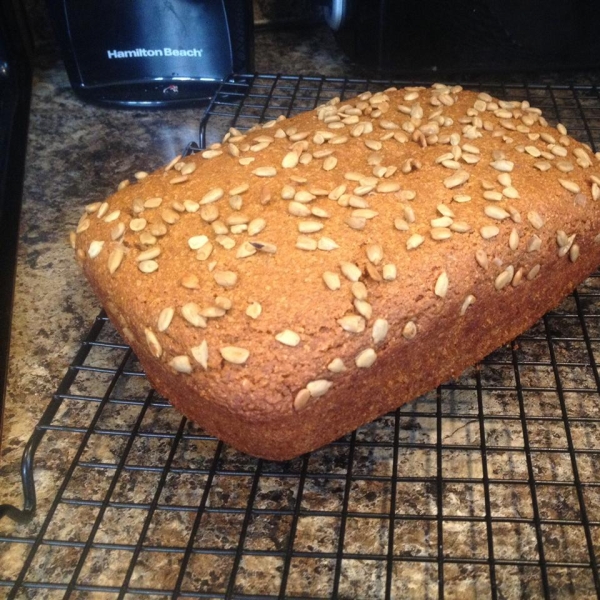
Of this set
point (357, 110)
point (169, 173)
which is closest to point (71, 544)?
point (169, 173)

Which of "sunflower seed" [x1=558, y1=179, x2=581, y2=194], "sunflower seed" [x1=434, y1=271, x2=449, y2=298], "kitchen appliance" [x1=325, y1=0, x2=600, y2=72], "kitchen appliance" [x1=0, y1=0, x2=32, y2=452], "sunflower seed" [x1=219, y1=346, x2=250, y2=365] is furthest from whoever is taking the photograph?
"kitchen appliance" [x1=325, y1=0, x2=600, y2=72]

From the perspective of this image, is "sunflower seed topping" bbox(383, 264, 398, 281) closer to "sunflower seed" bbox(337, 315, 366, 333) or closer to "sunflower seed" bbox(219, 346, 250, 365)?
"sunflower seed" bbox(337, 315, 366, 333)

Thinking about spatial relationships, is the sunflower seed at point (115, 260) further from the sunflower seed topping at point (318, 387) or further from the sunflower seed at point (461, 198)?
the sunflower seed at point (461, 198)

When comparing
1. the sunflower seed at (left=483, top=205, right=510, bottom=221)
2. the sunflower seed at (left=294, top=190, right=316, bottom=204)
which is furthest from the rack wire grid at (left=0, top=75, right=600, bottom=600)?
the sunflower seed at (left=294, top=190, right=316, bottom=204)

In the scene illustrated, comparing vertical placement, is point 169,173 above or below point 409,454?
above

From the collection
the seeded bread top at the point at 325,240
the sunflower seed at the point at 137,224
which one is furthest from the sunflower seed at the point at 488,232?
the sunflower seed at the point at 137,224

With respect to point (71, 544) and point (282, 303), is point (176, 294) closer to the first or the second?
point (282, 303)

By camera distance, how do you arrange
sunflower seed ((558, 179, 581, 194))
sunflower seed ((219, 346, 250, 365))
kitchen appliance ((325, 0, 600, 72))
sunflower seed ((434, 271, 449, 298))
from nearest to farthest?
sunflower seed ((219, 346, 250, 365)) → sunflower seed ((434, 271, 449, 298)) → sunflower seed ((558, 179, 581, 194)) → kitchen appliance ((325, 0, 600, 72))
